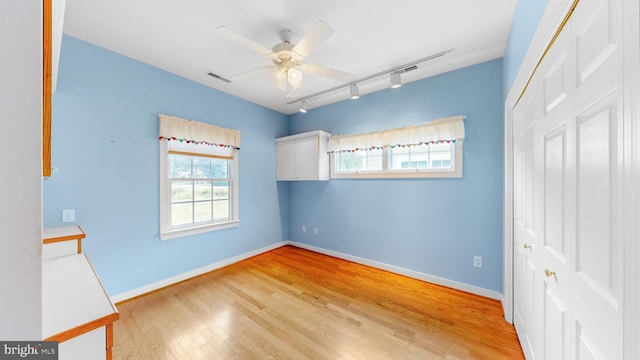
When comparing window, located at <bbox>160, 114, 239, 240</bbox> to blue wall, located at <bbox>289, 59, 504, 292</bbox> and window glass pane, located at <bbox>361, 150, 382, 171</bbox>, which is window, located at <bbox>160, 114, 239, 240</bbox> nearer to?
blue wall, located at <bbox>289, 59, 504, 292</bbox>

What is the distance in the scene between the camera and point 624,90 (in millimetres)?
552

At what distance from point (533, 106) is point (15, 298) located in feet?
7.09

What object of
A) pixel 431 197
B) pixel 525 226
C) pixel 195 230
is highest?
pixel 431 197

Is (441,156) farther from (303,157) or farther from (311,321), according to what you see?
(311,321)

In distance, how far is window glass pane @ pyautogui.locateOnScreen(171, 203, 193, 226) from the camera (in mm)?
2850

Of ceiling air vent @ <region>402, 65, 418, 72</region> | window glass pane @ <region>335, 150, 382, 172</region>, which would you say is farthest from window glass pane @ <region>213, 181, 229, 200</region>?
ceiling air vent @ <region>402, 65, 418, 72</region>

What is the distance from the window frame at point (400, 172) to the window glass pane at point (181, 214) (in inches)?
85.6

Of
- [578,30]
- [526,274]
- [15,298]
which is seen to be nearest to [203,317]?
[15,298]

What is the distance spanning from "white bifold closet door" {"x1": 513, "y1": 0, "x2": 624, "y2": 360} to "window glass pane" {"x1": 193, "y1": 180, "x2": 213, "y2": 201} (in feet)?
11.4

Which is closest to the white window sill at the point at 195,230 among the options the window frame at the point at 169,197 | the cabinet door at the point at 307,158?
the window frame at the point at 169,197

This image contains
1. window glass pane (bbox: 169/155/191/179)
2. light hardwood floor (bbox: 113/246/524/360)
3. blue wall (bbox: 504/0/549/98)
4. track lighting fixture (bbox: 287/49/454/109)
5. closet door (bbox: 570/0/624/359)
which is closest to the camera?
closet door (bbox: 570/0/624/359)

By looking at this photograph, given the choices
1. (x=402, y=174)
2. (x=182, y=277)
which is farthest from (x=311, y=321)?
(x=402, y=174)

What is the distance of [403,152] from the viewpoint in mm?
3070

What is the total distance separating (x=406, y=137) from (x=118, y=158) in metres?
3.36
